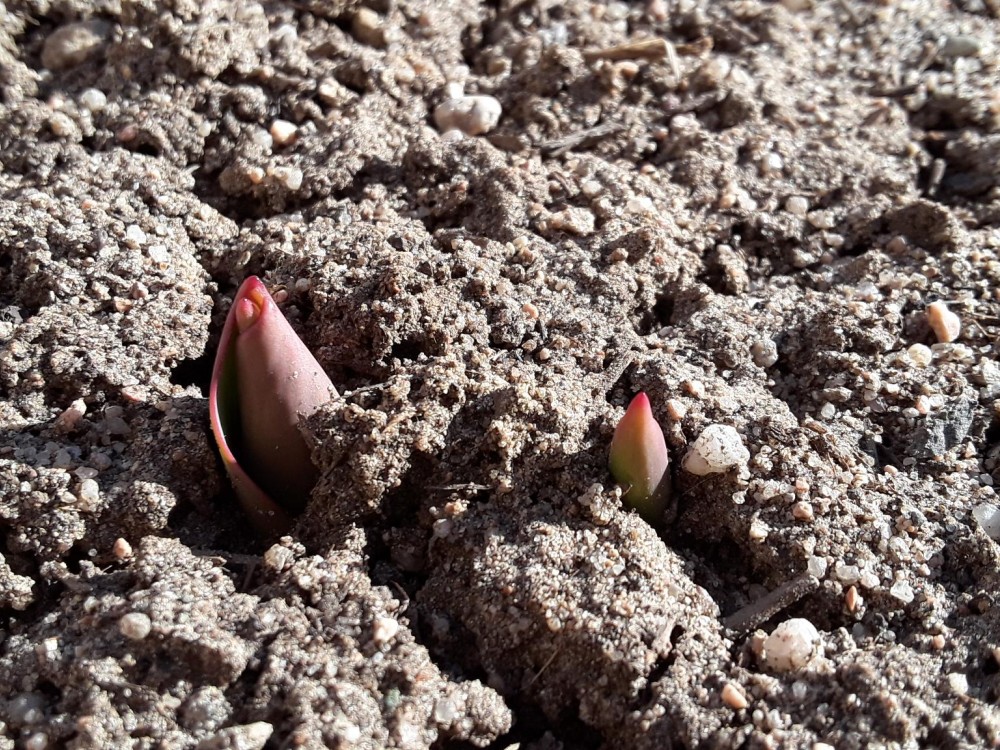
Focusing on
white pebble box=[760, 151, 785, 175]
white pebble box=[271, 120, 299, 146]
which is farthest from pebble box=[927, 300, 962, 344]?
white pebble box=[271, 120, 299, 146]

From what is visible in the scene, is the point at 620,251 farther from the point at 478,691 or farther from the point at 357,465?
the point at 478,691

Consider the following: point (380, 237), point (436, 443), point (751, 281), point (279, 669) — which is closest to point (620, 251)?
point (751, 281)

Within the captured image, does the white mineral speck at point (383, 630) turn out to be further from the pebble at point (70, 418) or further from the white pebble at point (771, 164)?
the white pebble at point (771, 164)

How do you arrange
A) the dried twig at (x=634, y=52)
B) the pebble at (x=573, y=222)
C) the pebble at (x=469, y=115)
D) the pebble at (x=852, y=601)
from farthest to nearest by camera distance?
the dried twig at (x=634, y=52)
the pebble at (x=469, y=115)
the pebble at (x=573, y=222)
the pebble at (x=852, y=601)

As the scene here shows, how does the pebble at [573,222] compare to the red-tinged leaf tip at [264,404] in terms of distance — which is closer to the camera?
the red-tinged leaf tip at [264,404]

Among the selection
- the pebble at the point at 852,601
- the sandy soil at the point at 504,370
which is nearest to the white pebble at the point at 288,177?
the sandy soil at the point at 504,370

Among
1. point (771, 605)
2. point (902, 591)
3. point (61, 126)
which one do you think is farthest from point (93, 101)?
point (902, 591)

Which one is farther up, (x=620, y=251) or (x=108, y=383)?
(x=620, y=251)
